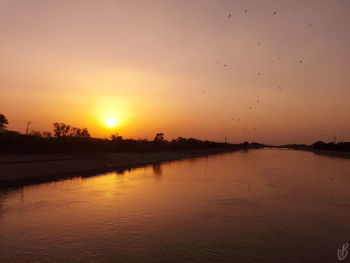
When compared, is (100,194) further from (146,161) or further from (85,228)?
(146,161)

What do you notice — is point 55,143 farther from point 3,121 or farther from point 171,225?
point 171,225

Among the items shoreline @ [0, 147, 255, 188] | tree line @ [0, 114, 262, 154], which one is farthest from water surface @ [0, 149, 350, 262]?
tree line @ [0, 114, 262, 154]

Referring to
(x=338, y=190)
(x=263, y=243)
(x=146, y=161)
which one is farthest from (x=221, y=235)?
(x=146, y=161)

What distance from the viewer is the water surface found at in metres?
14.9

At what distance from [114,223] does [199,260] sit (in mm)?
7954

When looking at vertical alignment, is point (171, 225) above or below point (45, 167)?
below

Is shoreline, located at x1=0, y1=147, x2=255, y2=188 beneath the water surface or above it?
above

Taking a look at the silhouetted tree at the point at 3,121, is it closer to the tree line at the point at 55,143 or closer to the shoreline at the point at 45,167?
the tree line at the point at 55,143

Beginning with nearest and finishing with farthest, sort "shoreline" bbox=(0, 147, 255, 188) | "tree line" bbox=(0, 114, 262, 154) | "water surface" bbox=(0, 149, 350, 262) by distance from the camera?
"water surface" bbox=(0, 149, 350, 262), "shoreline" bbox=(0, 147, 255, 188), "tree line" bbox=(0, 114, 262, 154)

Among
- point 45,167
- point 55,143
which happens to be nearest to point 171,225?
point 45,167

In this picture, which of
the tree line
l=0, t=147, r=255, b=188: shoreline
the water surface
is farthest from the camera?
the tree line

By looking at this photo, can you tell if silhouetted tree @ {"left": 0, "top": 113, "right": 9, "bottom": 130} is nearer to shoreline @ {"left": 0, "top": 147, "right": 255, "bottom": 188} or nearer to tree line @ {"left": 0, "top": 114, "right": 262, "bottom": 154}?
tree line @ {"left": 0, "top": 114, "right": 262, "bottom": 154}

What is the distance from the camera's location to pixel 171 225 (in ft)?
65.7

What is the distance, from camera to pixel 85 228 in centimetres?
1897
